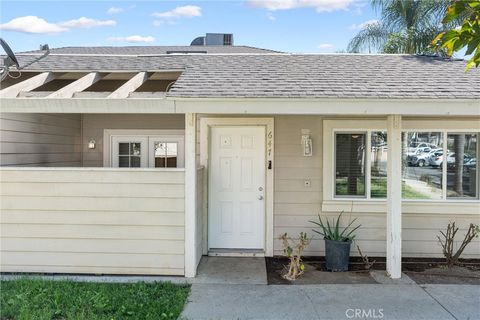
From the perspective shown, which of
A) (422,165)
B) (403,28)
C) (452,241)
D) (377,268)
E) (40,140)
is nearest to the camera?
(377,268)

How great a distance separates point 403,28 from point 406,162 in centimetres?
1142

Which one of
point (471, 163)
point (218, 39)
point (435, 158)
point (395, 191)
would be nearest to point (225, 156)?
point (395, 191)

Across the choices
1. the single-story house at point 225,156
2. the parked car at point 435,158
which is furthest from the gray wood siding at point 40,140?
the parked car at point 435,158

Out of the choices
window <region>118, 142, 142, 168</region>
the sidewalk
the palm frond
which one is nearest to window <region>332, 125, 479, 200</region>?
the sidewalk

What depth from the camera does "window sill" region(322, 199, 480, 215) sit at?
6449 millimetres

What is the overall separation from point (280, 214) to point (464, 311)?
3.09 m

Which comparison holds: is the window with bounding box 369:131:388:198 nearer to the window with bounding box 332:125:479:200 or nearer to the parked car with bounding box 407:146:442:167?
the window with bounding box 332:125:479:200

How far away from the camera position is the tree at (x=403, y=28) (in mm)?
14750

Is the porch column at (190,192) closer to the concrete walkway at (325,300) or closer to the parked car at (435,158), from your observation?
the concrete walkway at (325,300)

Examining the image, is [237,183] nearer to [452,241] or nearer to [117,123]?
[117,123]

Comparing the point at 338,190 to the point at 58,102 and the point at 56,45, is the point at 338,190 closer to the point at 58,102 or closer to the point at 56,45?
the point at 58,102

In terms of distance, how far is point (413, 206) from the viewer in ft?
21.4

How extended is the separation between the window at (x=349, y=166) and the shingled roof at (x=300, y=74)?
4.09 ft

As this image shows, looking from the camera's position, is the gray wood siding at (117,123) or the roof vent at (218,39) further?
the roof vent at (218,39)
